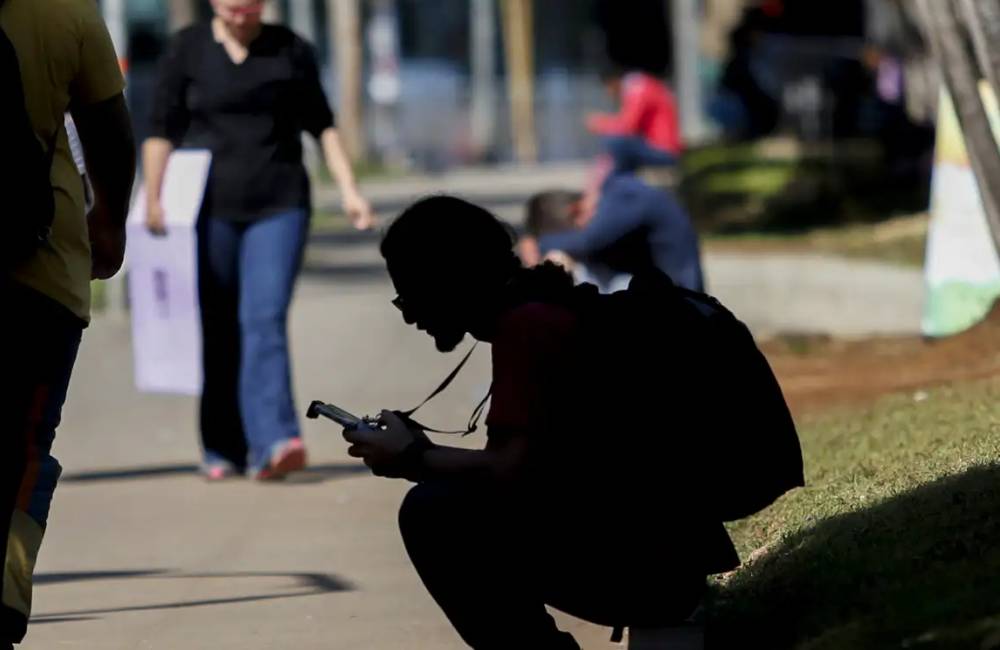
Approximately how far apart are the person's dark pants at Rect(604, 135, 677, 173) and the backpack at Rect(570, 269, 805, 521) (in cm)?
633

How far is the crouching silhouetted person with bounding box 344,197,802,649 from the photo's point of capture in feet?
13.9

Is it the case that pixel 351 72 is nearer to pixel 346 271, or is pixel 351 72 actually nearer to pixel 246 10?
pixel 346 271

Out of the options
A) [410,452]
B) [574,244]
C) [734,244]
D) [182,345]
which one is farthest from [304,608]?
[734,244]

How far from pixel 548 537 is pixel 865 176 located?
1647 cm

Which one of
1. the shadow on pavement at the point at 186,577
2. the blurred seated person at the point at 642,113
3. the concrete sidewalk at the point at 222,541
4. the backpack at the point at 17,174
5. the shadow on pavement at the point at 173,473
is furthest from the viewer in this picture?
the blurred seated person at the point at 642,113

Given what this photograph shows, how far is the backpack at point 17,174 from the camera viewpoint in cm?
422

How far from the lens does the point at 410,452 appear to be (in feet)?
14.3

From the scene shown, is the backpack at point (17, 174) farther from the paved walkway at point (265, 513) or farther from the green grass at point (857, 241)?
the green grass at point (857, 241)

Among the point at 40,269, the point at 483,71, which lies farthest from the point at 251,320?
the point at 483,71

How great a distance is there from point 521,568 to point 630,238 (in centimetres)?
481

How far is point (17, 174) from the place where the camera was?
4230mm

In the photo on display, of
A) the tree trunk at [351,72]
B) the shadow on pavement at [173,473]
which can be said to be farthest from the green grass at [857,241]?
the tree trunk at [351,72]

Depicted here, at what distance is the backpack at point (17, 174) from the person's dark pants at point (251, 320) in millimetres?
3658

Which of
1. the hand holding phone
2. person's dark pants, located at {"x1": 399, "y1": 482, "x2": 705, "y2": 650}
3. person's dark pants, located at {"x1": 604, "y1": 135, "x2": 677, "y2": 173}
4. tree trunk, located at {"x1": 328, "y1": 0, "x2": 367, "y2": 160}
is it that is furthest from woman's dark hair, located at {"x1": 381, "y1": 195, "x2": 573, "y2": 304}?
tree trunk, located at {"x1": 328, "y1": 0, "x2": 367, "y2": 160}
